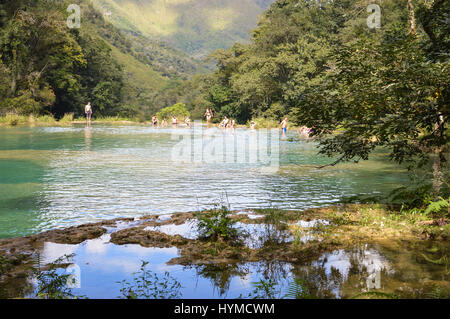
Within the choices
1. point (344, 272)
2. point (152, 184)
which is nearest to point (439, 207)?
point (344, 272)

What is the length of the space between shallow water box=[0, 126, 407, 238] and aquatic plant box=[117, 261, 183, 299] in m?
3.92

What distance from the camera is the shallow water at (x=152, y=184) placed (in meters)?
10.5

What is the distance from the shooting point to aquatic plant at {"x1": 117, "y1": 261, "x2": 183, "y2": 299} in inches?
201

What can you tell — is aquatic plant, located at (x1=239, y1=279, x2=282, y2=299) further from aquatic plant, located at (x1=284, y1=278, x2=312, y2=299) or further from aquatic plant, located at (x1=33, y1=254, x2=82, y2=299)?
aquatic plant, located at (x1=33, y1=254, x2=82, y2=299)

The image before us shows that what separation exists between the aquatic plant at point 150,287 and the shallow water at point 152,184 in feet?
12.9

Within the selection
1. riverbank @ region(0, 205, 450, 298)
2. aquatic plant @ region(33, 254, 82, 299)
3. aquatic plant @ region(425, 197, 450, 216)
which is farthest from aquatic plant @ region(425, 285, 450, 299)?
aquatic plant @ region(33, 254, 82, 299)

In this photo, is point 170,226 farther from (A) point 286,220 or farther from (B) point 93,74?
(B) point 93,74

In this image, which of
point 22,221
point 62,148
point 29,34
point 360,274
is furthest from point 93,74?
point 360,274

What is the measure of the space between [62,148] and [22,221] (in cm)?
1593

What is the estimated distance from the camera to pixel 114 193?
12469 millimetres

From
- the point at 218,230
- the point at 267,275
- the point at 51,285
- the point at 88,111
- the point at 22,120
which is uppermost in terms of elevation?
the point at 88,111

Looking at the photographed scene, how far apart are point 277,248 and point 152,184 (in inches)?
301

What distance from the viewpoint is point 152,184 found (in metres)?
14.0

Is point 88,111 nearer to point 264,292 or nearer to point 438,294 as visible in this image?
point 264,292
